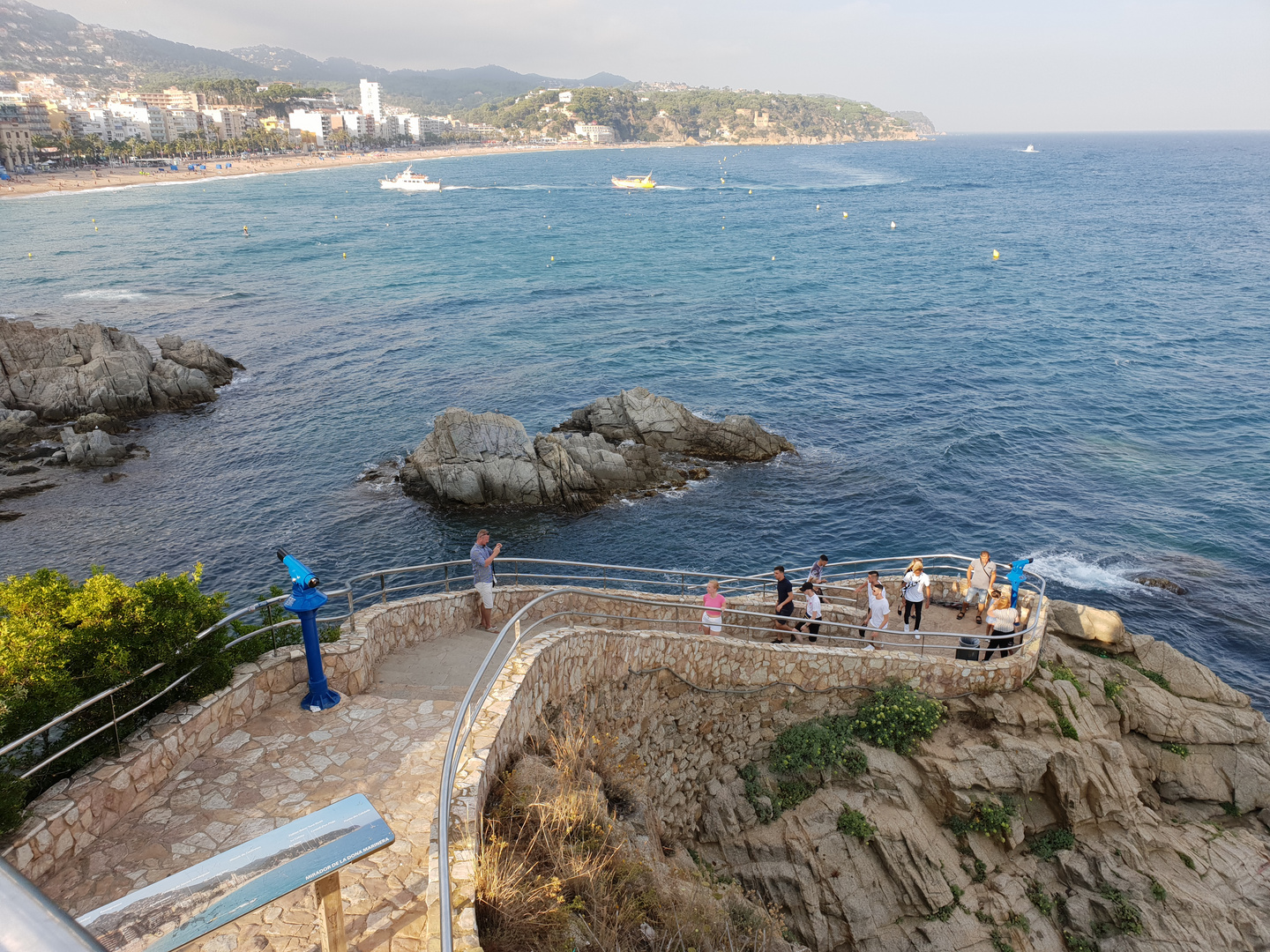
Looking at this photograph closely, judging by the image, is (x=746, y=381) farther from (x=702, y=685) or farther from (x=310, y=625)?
(x=310, y=625)

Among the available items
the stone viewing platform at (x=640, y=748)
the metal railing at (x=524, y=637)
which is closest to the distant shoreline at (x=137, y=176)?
the metal railing at (x=524, y=637)

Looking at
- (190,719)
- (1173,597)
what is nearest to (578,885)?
(190,719)

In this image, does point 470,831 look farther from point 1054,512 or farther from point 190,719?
point 1054,512

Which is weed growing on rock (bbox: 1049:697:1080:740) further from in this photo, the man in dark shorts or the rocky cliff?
the rocky cliff

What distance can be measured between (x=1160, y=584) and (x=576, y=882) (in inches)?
975

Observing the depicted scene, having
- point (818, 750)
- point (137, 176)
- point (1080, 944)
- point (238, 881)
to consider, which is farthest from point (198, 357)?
point (137, 176)

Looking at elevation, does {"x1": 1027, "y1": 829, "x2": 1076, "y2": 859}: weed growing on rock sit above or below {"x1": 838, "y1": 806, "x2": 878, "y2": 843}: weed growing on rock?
below

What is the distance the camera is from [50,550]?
27828 mm

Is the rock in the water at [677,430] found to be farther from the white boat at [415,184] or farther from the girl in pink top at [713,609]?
the white boat at [415,184]

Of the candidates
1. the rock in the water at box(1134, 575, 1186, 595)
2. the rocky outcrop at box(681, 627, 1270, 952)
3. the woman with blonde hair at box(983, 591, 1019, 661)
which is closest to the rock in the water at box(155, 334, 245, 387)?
the rocky outcrop at box(681, 627, 1270, 952)

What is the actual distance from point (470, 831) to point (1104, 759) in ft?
41.9

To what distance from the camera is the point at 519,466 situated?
31375mm

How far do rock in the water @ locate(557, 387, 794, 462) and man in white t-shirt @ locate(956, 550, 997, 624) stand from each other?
1795cm

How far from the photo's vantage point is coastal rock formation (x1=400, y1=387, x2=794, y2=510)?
31188 millimetres
